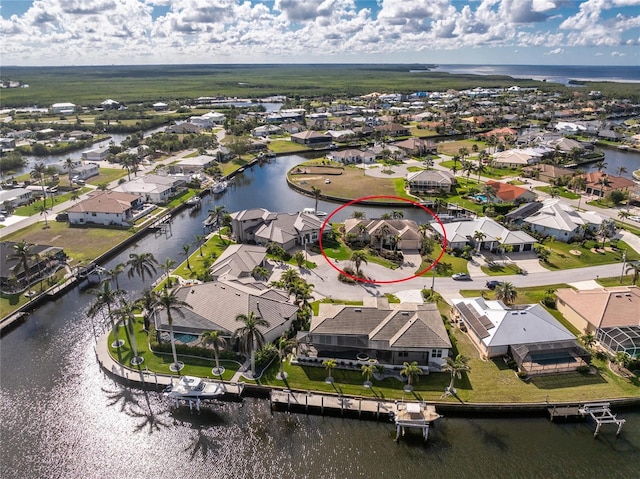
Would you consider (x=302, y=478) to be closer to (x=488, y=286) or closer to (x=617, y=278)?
(x=488, y=286)

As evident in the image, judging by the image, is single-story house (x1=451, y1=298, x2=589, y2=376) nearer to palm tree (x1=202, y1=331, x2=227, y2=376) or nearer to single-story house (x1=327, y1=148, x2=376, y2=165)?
palm tree (x1=202, y1=331, x2=227, y2=376)

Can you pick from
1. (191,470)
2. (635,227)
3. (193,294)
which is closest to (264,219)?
(193,294)

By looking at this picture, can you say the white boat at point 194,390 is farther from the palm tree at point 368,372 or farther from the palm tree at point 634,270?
the palm tree at point 634,270

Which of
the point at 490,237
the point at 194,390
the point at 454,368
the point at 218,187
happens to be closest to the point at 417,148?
the point at 218,187

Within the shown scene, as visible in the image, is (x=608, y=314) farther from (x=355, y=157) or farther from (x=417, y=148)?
(x=417, y=148)

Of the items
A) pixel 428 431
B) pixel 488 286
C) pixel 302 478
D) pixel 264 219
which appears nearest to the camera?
pixel 302 478

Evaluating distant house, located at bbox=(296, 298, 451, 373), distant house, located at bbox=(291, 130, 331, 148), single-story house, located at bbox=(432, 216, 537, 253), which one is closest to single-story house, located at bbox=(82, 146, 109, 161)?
distant house, located at bbox=(291, 130, 331, 148)

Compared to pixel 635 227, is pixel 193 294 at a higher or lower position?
higher

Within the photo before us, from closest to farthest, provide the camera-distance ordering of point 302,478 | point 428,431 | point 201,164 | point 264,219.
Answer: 1. point 302,478
2. point 428,431
3. point 264,219
4. point 201,164
